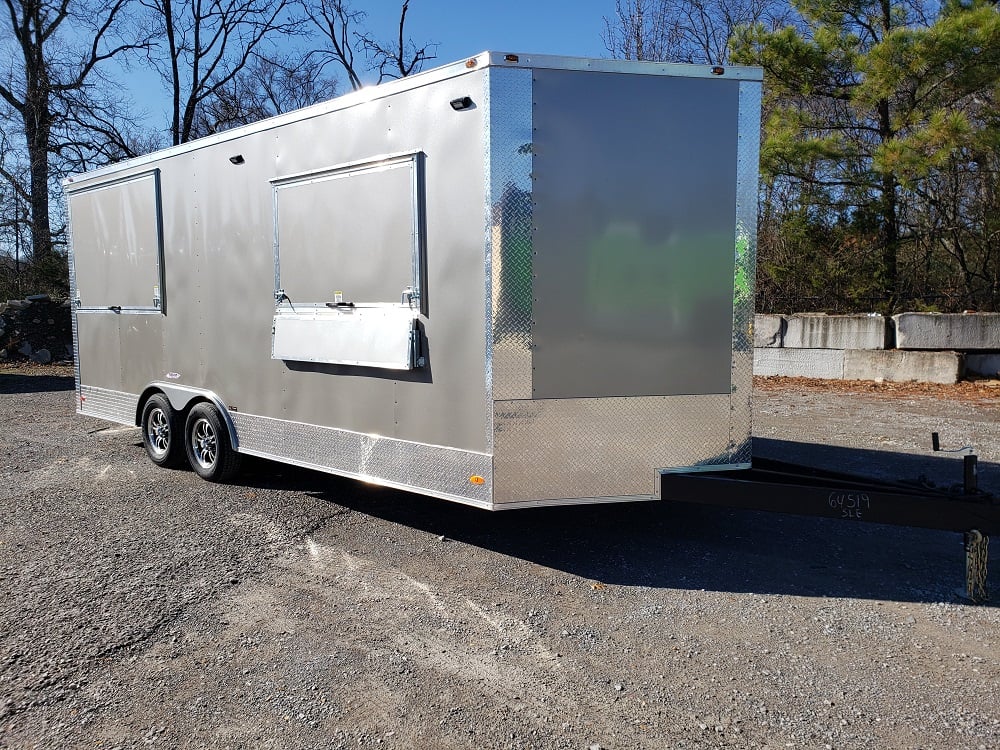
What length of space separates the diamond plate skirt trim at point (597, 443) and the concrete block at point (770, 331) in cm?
1039

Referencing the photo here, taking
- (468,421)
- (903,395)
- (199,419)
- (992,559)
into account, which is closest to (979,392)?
(903,395)

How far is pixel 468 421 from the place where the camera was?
167 inches

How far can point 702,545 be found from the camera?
4.84m

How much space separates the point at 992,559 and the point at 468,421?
11.2 ft

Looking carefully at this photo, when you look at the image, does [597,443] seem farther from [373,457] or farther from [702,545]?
[373,457]

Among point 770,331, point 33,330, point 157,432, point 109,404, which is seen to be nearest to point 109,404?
point 109,404

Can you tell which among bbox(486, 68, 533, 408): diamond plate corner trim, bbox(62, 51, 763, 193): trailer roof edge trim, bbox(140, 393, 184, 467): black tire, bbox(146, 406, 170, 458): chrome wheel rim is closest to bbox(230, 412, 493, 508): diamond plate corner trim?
bbox(486, 68, 533, 408): diamond plate corner trim

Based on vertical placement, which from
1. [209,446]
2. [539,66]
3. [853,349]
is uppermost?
[539,66]

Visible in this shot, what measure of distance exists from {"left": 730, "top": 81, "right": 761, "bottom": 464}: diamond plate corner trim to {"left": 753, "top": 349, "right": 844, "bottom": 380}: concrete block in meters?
9.01

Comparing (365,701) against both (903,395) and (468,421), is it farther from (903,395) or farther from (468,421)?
(903,395)

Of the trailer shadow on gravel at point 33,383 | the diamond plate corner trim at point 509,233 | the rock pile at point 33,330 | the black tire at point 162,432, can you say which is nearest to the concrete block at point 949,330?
the diamond plate corner trim at point 509,233

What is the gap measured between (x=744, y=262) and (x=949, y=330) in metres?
9.88

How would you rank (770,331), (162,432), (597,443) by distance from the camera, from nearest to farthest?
(597,443) < (162,432) < (770,331)

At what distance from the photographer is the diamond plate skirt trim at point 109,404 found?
6.97 m
